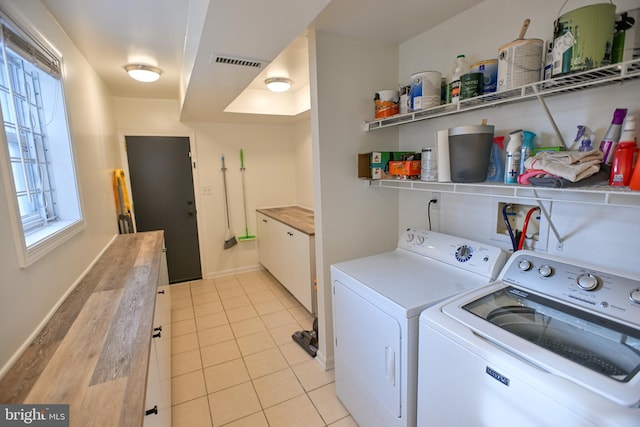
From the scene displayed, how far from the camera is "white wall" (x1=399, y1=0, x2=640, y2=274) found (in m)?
1.22

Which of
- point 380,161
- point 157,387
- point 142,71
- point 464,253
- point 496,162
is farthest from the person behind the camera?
point 142,71

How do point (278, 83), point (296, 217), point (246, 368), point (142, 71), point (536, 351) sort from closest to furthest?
point (536, 351) → point (246, 368) → point (142, 71) → point (278, 83) → point (296, 217)

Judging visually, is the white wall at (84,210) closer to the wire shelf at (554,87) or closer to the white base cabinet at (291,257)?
the white base cabinet at (291,257)

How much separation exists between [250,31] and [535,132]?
1.52 metres

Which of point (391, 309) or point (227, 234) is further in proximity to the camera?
point (227, 234)

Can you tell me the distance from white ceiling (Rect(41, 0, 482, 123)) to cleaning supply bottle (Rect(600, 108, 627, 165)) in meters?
1.00

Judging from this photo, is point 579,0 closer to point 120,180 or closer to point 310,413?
point 310,413

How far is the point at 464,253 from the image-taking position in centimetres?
162

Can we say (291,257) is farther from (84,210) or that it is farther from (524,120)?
(524,120)

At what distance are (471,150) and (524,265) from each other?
58 centimetres

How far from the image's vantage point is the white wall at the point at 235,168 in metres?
3.73

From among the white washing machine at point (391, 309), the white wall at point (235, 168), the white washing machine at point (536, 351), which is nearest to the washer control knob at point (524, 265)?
the white washing machine at point (536, 351)

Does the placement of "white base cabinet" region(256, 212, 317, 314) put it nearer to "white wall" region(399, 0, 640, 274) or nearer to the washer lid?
"white wall" region(399, 0, 640, 274)

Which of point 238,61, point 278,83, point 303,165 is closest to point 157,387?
point 238,61
